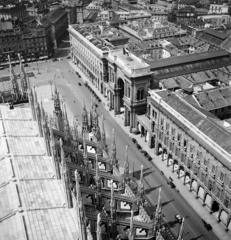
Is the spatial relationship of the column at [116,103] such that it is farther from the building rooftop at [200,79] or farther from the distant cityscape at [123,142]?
the building rooftop at [200,79]

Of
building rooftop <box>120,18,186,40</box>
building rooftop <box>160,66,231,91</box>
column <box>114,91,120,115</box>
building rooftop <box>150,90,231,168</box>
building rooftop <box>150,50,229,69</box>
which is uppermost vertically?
building rooftop <box>120,18,186,40</box>

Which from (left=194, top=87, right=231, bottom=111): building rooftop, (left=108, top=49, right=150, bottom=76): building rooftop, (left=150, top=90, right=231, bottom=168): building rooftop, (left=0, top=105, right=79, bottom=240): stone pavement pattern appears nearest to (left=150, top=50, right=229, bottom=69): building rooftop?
(left=108, top=49, right=150, bottom=76): building rooftop

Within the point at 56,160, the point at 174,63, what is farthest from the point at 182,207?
the point at 174,63

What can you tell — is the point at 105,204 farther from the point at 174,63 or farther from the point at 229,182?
the point at 174,63

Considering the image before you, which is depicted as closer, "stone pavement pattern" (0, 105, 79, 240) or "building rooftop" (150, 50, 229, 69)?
"stone pavement pattern" (0, 105, 79, 240)

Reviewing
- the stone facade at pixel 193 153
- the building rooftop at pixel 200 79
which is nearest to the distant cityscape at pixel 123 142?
the stone facade at pixel 193 153

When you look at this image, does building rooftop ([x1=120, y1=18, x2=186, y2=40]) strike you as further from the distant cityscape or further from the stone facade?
the stone facade
